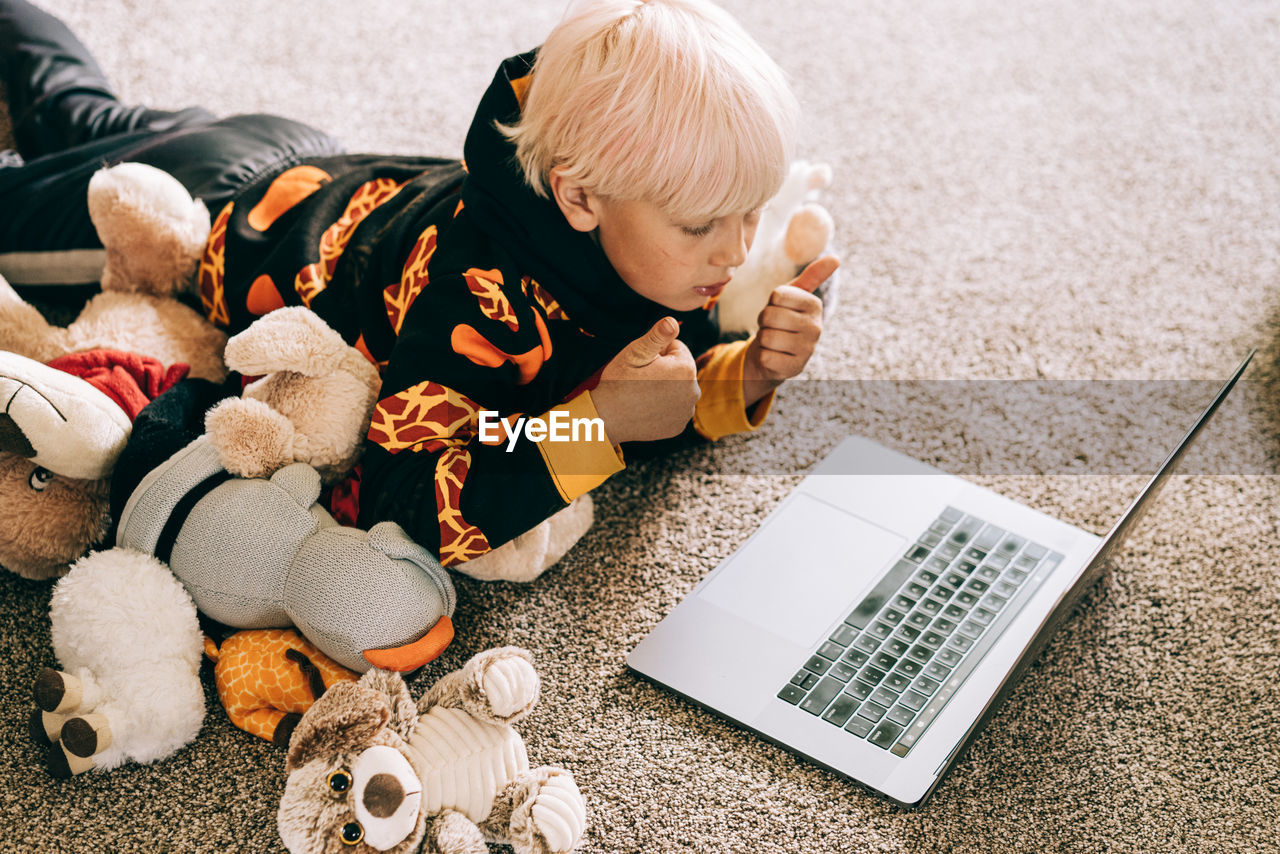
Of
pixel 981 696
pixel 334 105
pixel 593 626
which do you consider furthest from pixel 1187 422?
pixel 334 105

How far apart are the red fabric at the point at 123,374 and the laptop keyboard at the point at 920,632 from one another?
56cm

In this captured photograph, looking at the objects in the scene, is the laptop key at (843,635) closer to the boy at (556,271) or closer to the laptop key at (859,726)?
the laptop key at (859,726)

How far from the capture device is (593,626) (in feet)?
2.52

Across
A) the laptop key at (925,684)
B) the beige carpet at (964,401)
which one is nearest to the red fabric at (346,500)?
the beige carpet at (964,401)

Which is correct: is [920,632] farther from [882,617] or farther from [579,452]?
[579,452]

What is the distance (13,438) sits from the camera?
69 centimetres

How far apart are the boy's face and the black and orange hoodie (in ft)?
0.07

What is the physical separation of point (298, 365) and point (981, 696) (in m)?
0.56

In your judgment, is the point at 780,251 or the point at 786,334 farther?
the point at 780,251

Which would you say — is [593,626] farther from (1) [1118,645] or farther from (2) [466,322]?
(1) [1118,645]

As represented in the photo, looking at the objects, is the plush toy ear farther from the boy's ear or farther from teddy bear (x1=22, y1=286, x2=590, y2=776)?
the boy's ear

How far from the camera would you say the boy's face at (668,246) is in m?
0.71

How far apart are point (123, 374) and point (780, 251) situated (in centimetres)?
58

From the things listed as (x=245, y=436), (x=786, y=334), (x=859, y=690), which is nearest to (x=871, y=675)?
(x=859, y=690)
